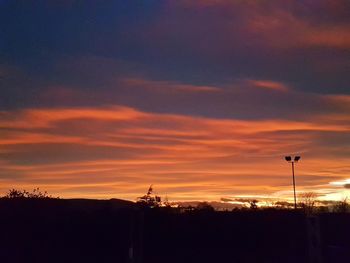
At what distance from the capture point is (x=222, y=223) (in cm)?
2297

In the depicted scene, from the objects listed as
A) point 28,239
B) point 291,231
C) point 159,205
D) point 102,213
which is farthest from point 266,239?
point 28,239

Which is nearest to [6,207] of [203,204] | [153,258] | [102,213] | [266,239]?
[102,213]

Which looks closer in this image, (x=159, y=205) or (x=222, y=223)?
(x=222, y=223)

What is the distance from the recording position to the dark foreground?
835 inches

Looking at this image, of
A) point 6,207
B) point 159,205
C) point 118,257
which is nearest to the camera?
point 118,257

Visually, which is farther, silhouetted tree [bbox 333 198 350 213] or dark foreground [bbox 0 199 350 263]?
silhouetted tree [bbox 333 198 350 213]

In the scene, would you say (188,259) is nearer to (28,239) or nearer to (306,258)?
(306,258)

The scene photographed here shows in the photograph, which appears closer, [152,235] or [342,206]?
[152,235]

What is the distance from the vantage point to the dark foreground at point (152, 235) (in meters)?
21.2

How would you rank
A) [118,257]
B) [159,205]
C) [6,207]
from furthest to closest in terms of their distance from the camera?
1. [159,205]
2. [6,207]
3. [118,257]

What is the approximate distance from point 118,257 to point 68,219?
2468 millimetres

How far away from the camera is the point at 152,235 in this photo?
72.8 ft

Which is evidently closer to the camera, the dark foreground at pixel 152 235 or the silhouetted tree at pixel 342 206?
the dark foreground at pixel 152 235

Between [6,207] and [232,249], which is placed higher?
[6,207]
